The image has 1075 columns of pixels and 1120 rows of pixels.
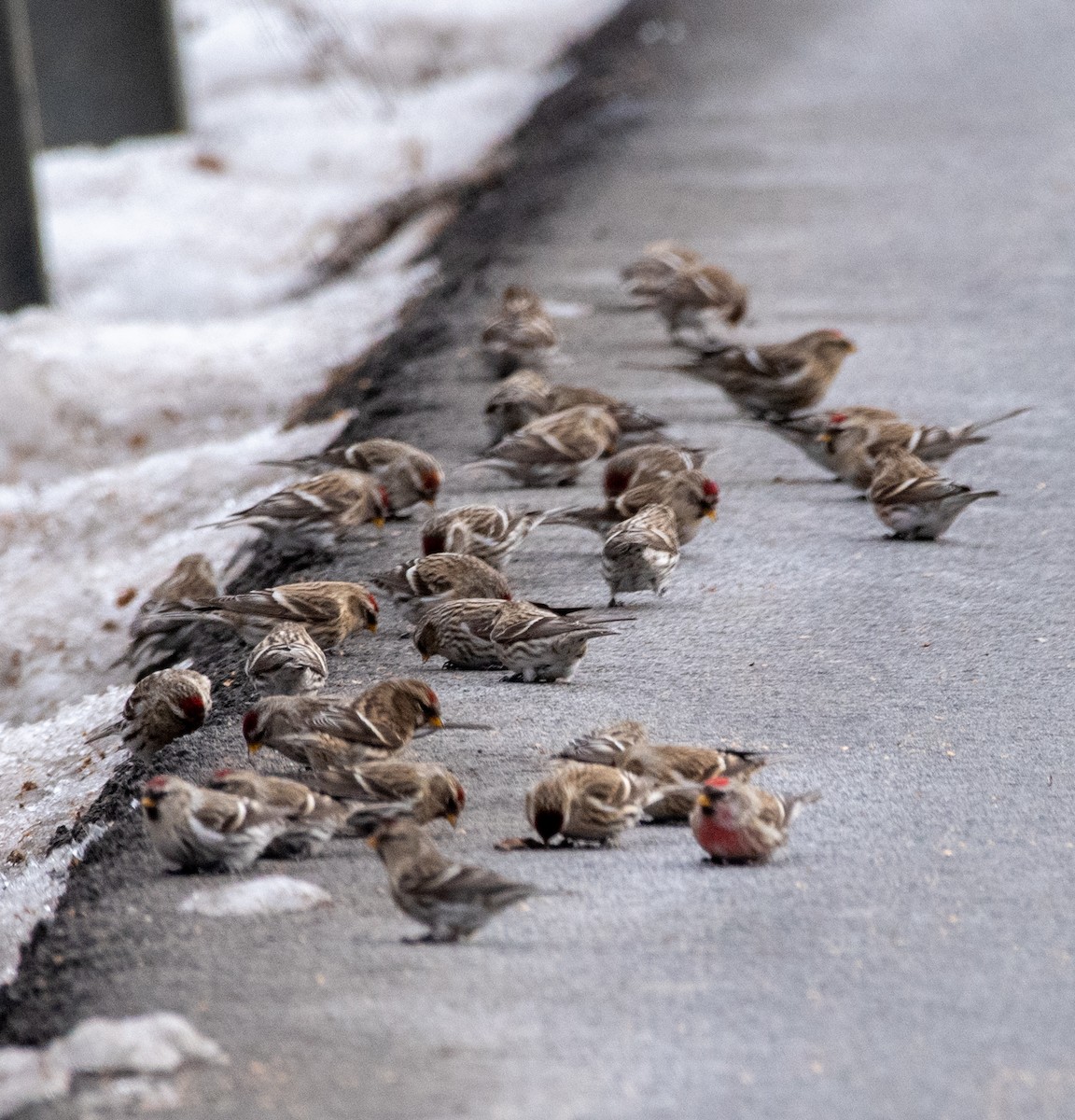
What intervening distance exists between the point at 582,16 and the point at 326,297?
30.0 ft

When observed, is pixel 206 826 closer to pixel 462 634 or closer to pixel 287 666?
pixel 287 666

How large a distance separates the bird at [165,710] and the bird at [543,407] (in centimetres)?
268

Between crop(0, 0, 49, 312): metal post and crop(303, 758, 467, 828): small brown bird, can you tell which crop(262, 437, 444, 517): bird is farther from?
crop(0, 0, 49, 312): metal post

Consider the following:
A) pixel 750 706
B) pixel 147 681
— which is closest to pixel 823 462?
pixel 750 706

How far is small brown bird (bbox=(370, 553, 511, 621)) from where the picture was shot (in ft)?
17.7

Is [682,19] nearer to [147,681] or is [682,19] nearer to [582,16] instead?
[582,16]

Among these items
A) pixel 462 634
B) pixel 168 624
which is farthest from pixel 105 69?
pixel 462 634

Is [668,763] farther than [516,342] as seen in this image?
No

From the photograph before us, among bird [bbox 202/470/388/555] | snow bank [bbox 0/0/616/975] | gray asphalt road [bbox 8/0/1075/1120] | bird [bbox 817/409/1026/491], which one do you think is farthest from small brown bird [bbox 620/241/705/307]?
bird [bbox 202/470/388/555]

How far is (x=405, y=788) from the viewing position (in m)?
4.00

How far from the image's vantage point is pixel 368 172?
51.9 ft

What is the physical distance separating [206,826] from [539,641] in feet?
4.56

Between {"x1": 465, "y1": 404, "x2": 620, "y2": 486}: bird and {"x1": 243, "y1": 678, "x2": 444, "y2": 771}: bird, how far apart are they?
233 centimetres

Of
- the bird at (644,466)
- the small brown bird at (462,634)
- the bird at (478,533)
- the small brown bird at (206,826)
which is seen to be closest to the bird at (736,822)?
the small brown bird at (206,826)
